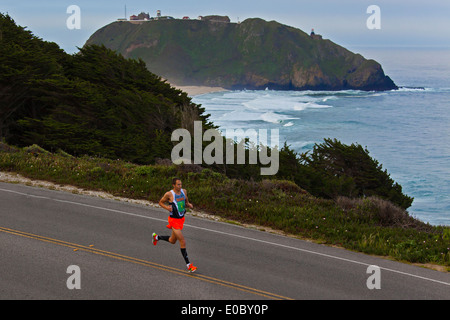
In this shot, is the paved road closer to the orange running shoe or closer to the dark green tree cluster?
the orange running shoe

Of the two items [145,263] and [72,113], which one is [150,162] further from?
[145,263]

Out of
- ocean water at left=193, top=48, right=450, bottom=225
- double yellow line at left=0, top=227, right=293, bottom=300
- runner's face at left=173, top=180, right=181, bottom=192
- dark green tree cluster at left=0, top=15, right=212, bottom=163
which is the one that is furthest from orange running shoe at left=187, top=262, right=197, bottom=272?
ocean water at left=193, top=48, right=450, bottom=225

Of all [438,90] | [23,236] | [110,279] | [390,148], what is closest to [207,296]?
[110,279]

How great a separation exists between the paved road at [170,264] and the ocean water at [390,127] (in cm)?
3153

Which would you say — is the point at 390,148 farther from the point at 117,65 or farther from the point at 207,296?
the point at 207,296

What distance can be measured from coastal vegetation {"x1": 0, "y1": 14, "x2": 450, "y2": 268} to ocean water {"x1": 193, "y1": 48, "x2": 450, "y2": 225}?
12.8m

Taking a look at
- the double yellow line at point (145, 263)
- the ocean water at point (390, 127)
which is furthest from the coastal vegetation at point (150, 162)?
the ocean water at point (390, 127)

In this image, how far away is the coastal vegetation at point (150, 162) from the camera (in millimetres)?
14922

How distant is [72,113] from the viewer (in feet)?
117

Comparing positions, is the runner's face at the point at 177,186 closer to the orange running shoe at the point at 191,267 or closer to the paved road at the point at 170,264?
the orange running shoe at the point at 191,267

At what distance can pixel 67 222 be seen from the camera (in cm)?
1430

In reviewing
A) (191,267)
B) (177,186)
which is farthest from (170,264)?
(177,186)

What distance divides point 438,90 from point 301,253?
163 meters

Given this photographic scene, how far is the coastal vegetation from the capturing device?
14.9m
